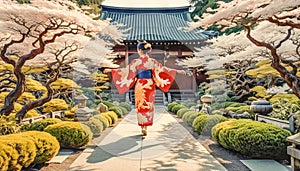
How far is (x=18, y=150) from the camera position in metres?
3.74

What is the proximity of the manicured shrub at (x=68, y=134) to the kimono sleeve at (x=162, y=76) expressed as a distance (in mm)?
1899

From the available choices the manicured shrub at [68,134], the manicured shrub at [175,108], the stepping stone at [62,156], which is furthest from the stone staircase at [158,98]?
the stepping stone at [62,156]

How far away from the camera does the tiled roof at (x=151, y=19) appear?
2294 cm

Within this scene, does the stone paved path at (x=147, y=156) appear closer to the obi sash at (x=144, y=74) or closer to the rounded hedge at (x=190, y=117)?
the obi sash at (x=144, y=74)

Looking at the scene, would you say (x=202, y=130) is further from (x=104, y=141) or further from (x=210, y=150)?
(x=104, y=141)

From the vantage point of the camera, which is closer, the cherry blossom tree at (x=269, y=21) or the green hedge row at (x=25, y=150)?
the green hedge row at (x=25, y=150)

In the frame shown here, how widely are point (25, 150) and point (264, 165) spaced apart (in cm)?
344

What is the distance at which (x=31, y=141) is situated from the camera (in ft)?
13.3

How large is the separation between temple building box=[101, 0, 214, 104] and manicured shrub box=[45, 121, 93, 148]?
38.1 ft

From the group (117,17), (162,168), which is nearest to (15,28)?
(162,168)

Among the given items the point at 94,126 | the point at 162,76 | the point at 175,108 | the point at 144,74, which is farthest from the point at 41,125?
the point at 175,108

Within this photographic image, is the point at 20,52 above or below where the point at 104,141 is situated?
above

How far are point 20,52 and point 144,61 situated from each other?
11.2ft

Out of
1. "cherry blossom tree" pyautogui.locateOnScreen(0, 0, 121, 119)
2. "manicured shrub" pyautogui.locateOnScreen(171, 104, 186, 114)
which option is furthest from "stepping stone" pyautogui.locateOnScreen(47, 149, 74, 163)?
"manicured shrub" pyautogui.locateOnScreen(171, 104, 186, 114)
